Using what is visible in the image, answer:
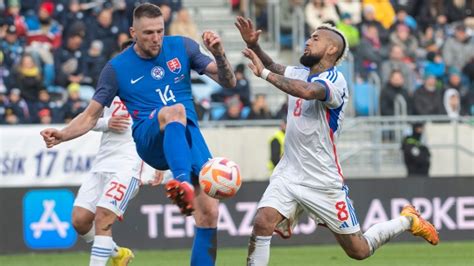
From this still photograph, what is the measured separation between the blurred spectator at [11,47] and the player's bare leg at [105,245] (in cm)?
1051

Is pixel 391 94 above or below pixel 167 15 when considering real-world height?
below

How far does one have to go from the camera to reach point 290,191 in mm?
12438

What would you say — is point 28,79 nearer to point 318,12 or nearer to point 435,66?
point 318,12

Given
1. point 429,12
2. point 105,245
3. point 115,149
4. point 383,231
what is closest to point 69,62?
point 429,12

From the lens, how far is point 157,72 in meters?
12.0

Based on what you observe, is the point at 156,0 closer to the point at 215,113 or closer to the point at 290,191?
the point at 215,113

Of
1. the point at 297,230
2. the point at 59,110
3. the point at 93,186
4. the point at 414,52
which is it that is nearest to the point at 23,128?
the point at 59,110

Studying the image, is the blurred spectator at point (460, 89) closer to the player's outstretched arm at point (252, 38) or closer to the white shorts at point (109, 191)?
the white shorts at point (109, 191)

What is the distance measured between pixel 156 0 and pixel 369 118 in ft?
19.1

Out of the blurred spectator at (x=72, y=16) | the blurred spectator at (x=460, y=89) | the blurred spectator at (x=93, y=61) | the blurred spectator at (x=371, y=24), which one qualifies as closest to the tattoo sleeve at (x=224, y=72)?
the blurred spectator at (x=93, y=61)

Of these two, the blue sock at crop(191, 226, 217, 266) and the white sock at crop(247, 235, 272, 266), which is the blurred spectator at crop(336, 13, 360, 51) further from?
the blue sock at crop(191, 226, 217, 266)

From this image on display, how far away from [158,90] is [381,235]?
283cm

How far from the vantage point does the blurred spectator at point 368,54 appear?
1018 inches

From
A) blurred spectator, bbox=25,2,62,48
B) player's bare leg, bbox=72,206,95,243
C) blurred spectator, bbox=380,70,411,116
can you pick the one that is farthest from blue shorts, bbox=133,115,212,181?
blurred spectator, bbox=25,2,62,48
